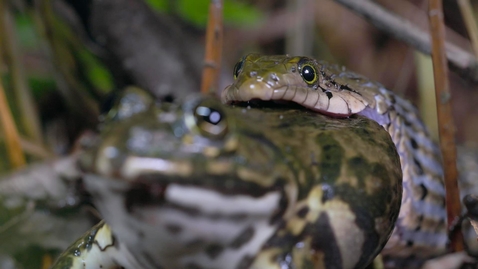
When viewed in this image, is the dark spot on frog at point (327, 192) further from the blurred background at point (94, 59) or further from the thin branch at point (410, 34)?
the blurred background at point (94, 59)

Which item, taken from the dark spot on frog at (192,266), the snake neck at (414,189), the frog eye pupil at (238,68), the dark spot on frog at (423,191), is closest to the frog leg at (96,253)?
the dark spot on frog at (192,266)

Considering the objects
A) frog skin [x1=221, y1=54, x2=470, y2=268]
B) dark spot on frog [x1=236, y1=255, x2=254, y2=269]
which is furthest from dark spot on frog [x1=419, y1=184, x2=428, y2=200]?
dark spot on frog [x1=236, y1=255, x2=254, y2=269]

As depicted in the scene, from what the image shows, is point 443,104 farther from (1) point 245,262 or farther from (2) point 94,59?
(2) point 94,59

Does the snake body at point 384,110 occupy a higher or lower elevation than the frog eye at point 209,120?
lower

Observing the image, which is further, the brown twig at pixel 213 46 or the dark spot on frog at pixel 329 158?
the brown twig at pixel 213 46

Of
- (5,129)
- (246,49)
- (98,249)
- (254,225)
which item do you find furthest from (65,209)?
(246,49)

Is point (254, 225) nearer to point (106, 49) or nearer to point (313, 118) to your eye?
point (313, 118)

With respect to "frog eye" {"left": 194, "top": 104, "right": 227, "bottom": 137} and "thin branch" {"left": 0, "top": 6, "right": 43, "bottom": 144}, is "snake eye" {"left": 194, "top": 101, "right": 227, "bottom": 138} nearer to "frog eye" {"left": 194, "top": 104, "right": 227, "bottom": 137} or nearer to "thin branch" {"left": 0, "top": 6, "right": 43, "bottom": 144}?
"frog eye" {"left": 194, "top": 104, "right": 227, "bottom": 137}

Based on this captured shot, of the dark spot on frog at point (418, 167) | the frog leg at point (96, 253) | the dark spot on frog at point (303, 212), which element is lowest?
the frog leg at point (96, 253)
